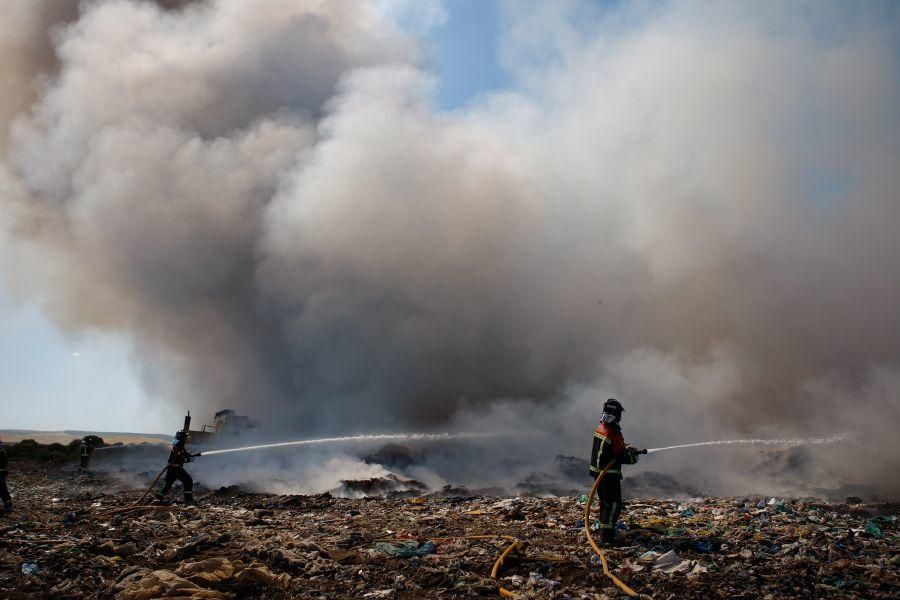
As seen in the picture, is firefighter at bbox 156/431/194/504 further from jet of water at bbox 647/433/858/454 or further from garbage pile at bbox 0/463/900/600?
jet of water at bbox 647/433/858/454

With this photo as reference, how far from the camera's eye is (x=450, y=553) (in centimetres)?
690

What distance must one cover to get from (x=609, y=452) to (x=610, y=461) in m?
0.11

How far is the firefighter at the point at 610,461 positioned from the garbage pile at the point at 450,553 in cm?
33

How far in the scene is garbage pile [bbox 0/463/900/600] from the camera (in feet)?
18.0

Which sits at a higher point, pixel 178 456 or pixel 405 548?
pixel 178 456

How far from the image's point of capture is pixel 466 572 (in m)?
6.06

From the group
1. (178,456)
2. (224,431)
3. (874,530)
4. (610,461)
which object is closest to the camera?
(610,461)

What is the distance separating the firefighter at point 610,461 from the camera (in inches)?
284

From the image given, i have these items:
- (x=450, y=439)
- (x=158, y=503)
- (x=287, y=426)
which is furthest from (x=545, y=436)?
(x=158, y=503)

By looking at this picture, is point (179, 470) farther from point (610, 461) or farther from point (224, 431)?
point (224, 431)

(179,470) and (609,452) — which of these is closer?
(609,452)

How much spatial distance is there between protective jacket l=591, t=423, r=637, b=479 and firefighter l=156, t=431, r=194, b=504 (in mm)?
9016

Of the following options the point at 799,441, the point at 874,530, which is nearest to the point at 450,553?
the point at 874,530

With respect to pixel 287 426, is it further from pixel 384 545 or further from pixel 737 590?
pixel 737 590
